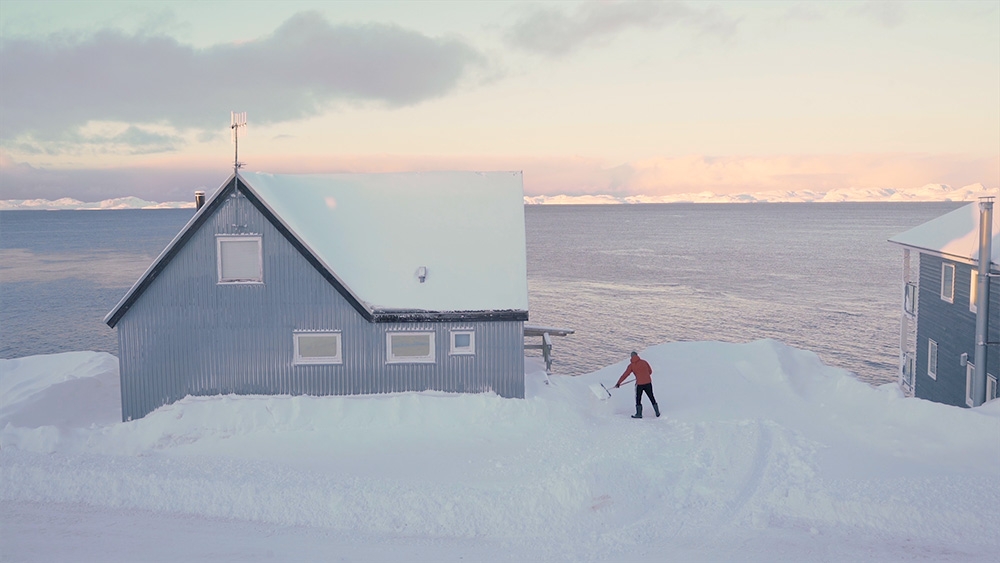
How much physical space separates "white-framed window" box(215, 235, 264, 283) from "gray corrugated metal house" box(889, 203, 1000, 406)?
22.1 m

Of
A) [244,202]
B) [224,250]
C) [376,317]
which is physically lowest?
[376,317]

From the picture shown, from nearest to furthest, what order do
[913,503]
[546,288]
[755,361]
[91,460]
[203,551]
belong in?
[203,551]
[913,503]
[91,460]
[755,361]
[546,288]

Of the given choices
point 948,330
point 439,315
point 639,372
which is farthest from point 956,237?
point 439,315

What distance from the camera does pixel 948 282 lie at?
88.2 ft

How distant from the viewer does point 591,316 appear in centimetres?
5400

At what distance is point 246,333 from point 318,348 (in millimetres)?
1972

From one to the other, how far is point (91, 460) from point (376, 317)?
741 centimetres

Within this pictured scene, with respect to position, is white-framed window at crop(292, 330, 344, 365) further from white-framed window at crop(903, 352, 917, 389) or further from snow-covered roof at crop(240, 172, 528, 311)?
white-framed window at crop(903, 352, 917, 389)

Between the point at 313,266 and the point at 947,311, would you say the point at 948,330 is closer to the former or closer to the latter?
the point at 947,311

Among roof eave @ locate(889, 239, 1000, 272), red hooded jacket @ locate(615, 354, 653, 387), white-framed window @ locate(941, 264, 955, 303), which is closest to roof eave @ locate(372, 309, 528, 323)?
red hooded jacket @ locate(615, 354, 653, 387)

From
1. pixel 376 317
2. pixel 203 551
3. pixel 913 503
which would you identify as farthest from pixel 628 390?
pixel 203 551

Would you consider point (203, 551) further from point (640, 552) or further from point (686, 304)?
point (686, 304)

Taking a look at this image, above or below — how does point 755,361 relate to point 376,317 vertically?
below

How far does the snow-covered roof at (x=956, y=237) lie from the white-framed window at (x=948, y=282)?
2.32 feet
